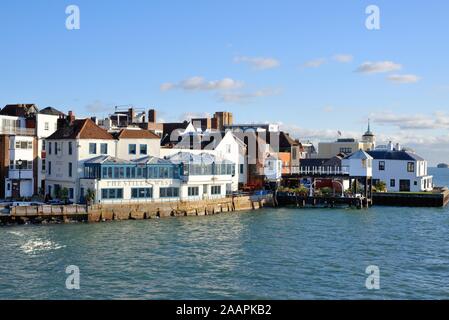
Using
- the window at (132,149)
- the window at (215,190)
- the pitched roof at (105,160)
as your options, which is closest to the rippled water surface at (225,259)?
the pitched roof at (105,160)

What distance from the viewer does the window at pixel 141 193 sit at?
193 ft

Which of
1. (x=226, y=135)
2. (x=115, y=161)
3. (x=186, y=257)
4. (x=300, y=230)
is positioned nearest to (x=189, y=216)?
(x=115, y=161)

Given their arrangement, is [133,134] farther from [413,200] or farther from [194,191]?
[413,200]

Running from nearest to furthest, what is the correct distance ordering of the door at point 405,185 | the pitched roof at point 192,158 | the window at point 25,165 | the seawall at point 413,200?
the window at point 25,165 → the pitched roof at point 192,158 → the seawall at point 413,200 → the door at point 405,185

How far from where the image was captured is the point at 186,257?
115 feet

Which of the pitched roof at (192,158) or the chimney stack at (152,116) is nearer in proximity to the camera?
the pitched roof at (192,158)

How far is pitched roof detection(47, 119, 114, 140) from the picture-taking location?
5994cm

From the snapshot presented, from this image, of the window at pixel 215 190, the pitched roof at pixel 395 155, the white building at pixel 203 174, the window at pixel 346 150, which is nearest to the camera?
the white building at pixel 203 174

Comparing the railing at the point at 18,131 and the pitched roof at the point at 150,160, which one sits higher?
the railing at the point at 18,131

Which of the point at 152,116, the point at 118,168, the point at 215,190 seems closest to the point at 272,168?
the point at 215,190

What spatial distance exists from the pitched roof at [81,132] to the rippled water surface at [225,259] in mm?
12549

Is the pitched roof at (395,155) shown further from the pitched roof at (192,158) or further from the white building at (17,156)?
the white building at (17,156)

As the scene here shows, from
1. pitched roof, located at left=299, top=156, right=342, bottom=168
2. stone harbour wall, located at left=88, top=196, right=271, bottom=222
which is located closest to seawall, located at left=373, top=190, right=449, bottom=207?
pitched roof, located at left=299, top=156, right=342, bottom=168
